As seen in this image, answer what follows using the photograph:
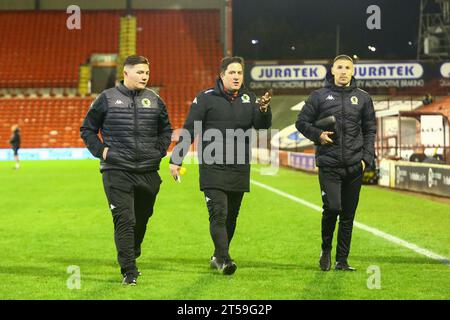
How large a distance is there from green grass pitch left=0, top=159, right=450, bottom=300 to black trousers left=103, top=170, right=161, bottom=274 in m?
0.31

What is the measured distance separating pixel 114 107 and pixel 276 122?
3813 centimetres

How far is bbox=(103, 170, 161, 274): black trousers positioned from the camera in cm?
773

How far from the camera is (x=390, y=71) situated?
42312mm

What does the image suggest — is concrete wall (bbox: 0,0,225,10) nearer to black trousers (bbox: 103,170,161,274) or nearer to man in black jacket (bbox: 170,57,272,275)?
man in black jacket (bbox: 170,57,272,275)

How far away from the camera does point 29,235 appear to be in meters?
12.1

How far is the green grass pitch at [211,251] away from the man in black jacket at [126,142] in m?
0.52

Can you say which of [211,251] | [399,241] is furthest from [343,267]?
[399,241]

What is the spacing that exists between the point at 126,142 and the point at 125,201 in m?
0.55

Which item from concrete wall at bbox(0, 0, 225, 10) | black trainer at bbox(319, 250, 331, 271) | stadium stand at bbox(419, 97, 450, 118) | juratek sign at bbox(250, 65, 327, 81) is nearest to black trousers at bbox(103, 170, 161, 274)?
black trainer at bbox(319, 250, 331, 271)

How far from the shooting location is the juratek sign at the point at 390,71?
4212cm

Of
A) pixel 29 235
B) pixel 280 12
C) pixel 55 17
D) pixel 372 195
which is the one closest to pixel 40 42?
pixel 55 17

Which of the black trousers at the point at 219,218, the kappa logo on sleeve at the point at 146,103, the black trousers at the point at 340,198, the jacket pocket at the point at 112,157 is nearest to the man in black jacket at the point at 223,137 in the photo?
the black trousers at the point at 219,218

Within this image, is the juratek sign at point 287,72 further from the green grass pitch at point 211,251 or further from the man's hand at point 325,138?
the man's hand at point 325,138

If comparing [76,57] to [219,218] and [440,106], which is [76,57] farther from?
[219,218]
